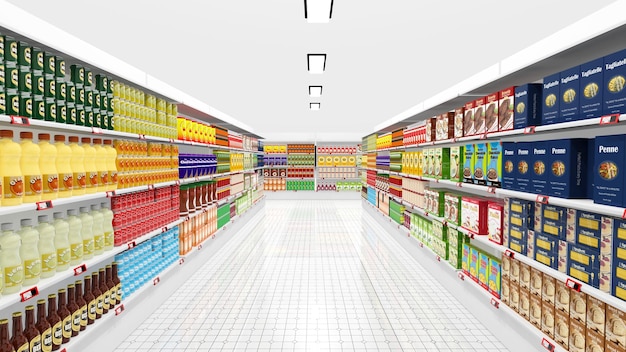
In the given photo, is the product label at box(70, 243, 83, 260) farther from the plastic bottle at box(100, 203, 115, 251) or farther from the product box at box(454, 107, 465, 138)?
the product box at box(454, 107, 465, 138)

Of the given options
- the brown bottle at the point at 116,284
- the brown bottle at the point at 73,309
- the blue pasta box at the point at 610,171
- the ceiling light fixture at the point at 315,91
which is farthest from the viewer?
the ceiling light fixture at the point at 315,91

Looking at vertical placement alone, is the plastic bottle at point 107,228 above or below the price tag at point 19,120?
below

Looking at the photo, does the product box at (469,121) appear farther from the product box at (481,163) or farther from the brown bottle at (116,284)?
the brown bottle at (116,284)

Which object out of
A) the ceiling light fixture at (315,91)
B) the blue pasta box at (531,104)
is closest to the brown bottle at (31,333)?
the blue pasta box at (531,104)

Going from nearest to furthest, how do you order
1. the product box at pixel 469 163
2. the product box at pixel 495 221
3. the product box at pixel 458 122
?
the product box at pixel 495 221 → the product box at pixel 469 163 → the product box at pixel 458 122

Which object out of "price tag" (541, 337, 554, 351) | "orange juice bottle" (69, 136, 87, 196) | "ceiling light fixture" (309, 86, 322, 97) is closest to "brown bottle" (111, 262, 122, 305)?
"orange juice bottle" (69, 136, 87, 196)

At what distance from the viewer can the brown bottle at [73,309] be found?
252 centimetres

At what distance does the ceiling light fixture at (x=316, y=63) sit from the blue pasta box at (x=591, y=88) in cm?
368

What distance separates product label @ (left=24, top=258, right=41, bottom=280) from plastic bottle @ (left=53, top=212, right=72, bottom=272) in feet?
0.71

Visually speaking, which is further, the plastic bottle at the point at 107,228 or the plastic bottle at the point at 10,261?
the plastic bottle at the point at 107,228

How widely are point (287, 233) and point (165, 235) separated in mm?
4021

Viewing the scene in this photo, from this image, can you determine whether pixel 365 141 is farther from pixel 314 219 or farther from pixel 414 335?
pixel 414 335

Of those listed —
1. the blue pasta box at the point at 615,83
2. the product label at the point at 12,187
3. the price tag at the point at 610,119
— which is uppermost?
the blue pasta box at the point at 615,83

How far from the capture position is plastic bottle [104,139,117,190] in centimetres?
302
